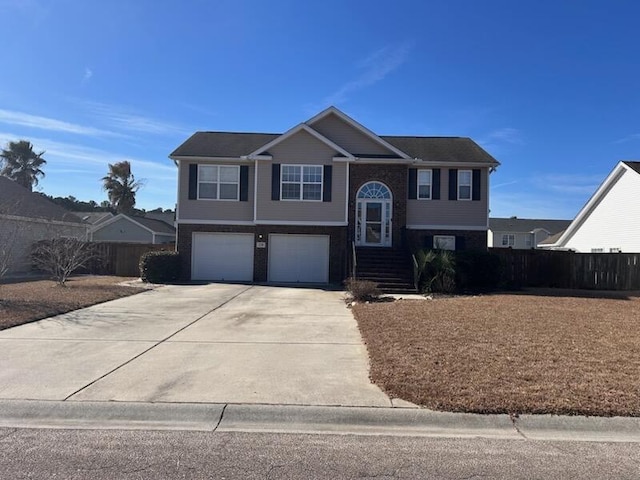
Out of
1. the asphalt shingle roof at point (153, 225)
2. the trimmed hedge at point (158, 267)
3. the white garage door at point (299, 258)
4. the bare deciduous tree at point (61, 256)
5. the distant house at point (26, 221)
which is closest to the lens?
the bare deciduous tree at point (61, 256)

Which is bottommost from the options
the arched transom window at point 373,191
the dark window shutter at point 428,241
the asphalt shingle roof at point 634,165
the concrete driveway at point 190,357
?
the concrete driveway at point 190,357

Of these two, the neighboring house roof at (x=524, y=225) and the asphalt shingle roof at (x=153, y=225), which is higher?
the neighboring house roof at (x=524, y=225)

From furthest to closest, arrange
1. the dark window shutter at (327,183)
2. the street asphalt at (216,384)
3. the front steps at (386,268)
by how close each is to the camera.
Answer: the dark window shutter at (327,183) → the front steps at (386,268) → the street asphalt at (216,384)

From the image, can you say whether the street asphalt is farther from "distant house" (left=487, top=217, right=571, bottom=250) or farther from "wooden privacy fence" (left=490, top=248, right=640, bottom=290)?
"distant house" (left=487, top=217, right=571, bottom=250)

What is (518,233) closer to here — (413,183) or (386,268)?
(413,183)

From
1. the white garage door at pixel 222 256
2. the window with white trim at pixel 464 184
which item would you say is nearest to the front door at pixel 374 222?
the window with white trim at pixel 464 184

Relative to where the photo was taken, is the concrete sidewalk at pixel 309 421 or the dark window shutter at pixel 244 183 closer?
the concrete sidewalk at pixel 309 421

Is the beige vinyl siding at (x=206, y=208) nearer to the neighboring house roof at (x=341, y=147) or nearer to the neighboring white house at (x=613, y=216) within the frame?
the neighboring house roof at (x=341, y=147)

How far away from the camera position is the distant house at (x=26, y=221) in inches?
925

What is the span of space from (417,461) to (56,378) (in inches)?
190

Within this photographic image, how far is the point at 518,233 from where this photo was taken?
56219mm

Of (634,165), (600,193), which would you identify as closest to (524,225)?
(600,193)

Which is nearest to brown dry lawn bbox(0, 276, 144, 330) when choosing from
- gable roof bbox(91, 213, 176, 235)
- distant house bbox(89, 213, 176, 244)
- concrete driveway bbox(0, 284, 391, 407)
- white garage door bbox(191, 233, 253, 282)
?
concrete driveway bbox(0, 284, 391, 407)

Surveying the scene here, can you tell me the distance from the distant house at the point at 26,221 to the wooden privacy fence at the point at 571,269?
20373mm
